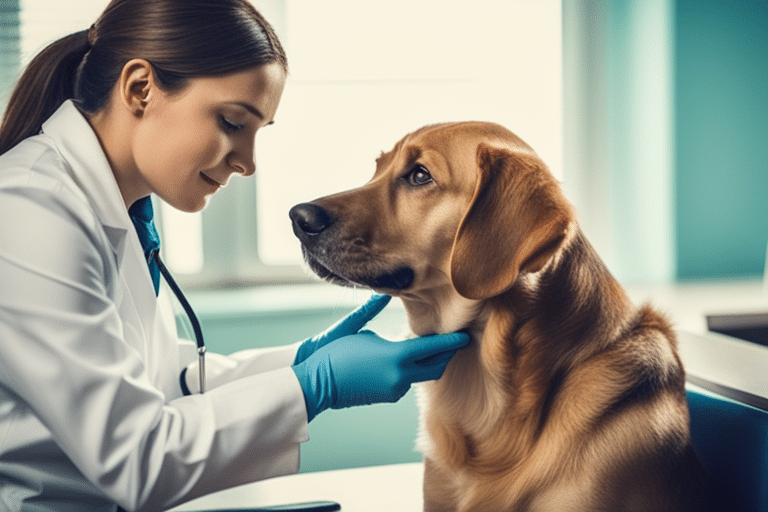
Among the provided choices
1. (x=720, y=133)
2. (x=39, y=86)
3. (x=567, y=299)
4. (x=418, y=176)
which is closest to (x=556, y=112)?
(x=720, y=133)

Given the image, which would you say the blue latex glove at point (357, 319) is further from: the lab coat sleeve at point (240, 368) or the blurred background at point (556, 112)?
the blurred background at point (556, 112)

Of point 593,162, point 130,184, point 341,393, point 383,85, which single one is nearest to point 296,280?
point 383,85

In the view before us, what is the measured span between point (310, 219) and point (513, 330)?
0.36 metres

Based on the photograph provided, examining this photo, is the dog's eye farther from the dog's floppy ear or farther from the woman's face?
the woman's face

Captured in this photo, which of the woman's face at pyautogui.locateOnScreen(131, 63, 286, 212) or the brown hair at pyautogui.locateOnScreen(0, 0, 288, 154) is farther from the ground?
the brown hair at pyautogui.locateOnScreen(0, 0, 288, 154)

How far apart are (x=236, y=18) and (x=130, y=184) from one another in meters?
0.35

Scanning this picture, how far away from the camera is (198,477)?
995mm

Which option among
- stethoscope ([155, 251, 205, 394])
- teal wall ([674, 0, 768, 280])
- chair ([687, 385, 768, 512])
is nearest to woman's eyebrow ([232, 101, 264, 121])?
stethoscope ([155, 251, 205, 394])

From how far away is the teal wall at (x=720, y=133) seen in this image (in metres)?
2.35

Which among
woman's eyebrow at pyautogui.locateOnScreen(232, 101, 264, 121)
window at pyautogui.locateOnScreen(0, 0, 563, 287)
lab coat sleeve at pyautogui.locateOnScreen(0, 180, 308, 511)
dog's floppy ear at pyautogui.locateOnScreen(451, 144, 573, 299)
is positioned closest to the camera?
lab coat sleeve at pyautogui.locateOnScreen(0, 180, 308, 511)

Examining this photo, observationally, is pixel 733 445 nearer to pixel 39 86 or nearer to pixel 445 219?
pixel 445 219

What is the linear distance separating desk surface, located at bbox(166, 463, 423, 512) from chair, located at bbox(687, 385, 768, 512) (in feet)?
1.53

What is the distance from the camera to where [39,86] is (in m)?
1.19

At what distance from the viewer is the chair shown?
1030 mm
